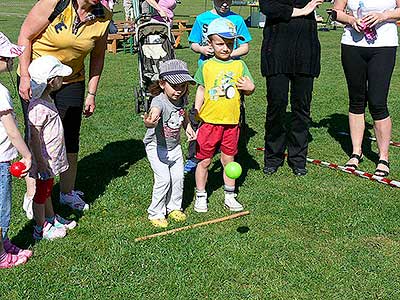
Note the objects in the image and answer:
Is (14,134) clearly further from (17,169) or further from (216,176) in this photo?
(216,176)

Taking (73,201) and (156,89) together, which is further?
(156,89)

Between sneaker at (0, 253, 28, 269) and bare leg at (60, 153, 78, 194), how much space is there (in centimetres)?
110

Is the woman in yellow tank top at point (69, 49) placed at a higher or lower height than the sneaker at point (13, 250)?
higher

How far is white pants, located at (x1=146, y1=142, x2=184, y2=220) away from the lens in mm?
4746

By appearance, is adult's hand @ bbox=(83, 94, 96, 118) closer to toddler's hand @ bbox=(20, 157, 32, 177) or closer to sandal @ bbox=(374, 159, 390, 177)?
toddler's hand @ bbox=(20, 157, 32, 177)

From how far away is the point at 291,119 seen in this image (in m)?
6.01

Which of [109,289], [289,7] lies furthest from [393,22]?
[109,289]

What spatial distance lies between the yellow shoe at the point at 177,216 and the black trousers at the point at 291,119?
154 centimetres

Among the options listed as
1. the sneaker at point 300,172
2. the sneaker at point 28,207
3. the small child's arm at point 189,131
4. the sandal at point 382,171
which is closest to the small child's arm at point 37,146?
the sneaker at point 28,207

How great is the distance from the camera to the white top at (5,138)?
3.57 metres

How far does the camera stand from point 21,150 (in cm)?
370

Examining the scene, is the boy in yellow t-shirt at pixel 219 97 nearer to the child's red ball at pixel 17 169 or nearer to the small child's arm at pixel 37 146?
the small child's arm at pixel 37 146

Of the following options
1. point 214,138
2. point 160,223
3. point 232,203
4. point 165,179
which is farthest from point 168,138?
point 232,203

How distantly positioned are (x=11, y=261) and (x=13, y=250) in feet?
0.53
